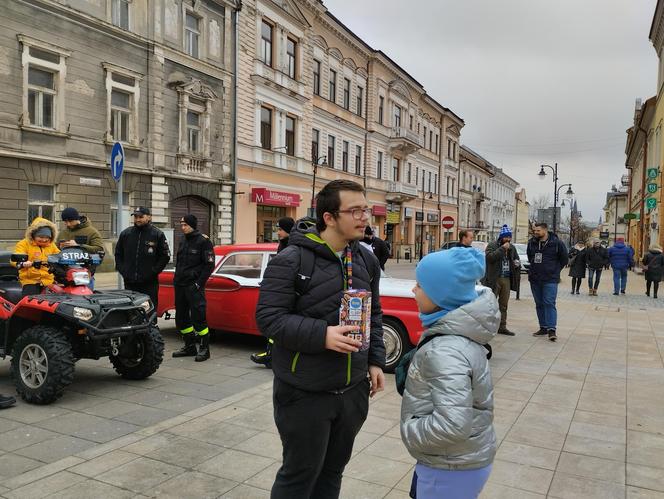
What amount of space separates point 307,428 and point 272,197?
25403mm

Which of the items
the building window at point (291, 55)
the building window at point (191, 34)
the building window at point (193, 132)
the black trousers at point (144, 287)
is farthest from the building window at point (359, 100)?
the black trousers at point (144, 287)

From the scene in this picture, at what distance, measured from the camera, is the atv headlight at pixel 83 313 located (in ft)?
16.3

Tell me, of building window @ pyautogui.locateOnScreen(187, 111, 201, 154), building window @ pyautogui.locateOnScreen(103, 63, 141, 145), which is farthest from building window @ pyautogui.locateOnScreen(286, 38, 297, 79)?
building window @ pyautogui.locateOnScreen(103, 63, 141, 145)

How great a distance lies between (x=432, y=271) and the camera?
2.24 m

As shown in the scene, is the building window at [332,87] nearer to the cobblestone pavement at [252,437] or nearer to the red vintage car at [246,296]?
the red vintage car at [246,296]

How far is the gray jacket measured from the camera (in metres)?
2.00

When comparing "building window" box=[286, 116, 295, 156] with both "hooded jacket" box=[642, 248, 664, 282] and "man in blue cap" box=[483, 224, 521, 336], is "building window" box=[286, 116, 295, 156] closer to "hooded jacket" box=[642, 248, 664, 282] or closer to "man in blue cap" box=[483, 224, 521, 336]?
"hooded jacket" box=[642, 248, 664, 282]

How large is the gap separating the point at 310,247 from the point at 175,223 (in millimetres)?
21372

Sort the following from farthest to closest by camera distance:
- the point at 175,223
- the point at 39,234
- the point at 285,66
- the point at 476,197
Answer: the point at 476,197 < the point at 285,66 < the point at 175,223 < the point at 39,234

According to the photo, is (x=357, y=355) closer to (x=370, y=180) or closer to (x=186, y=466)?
(x=186, y=466)

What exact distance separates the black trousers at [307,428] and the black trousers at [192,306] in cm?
463

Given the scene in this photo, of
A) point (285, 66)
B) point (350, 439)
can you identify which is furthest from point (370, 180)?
point (350, 439)

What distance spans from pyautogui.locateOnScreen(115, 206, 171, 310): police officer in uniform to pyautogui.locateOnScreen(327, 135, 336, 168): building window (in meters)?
27.5

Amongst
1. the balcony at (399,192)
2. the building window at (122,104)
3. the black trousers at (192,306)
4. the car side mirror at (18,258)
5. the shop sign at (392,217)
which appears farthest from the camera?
the balcony at (399,192)
